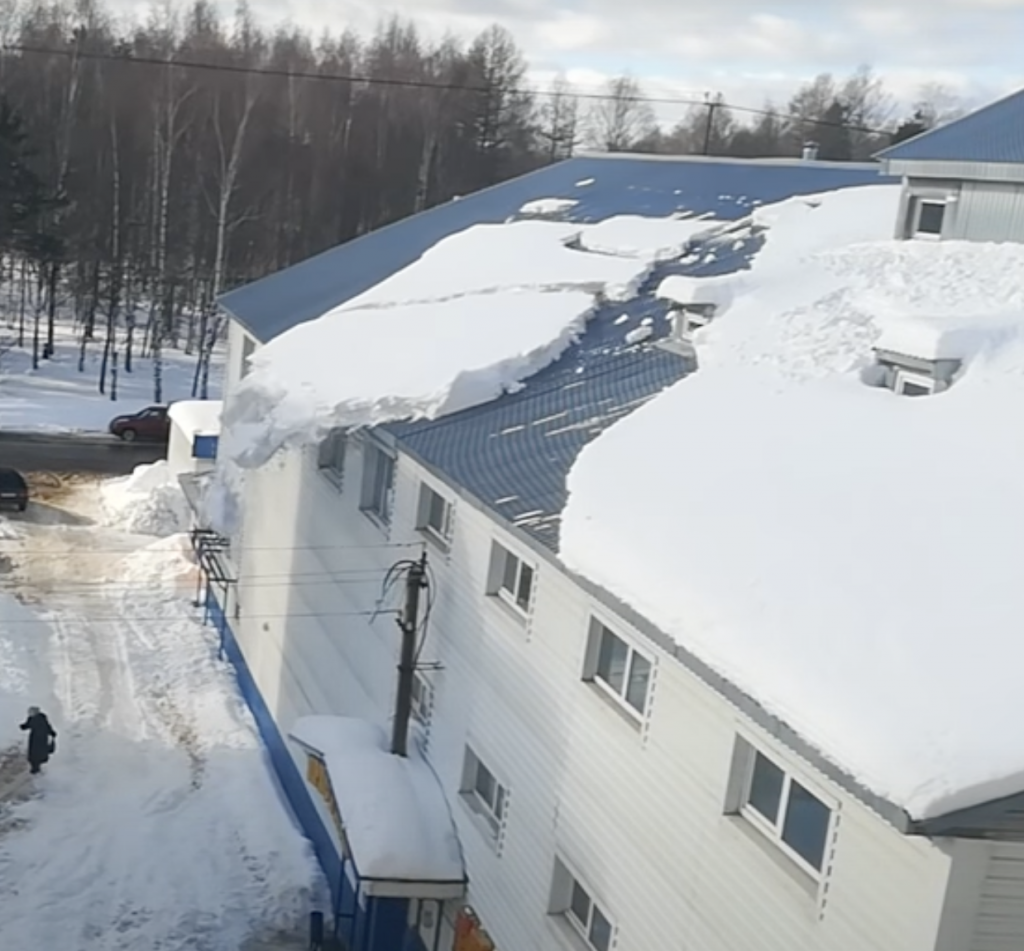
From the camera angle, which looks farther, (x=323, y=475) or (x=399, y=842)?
(x=323, y=475)

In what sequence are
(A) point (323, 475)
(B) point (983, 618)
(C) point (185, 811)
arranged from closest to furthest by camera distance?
(B) point (983, 618) < (C) point (185, 811) < (A) point (323, 475)

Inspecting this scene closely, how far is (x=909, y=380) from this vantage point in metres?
10.1

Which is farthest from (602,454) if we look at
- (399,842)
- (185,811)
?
(185,811)

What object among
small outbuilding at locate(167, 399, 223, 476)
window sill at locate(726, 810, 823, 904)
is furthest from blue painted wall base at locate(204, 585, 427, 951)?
small outbuilding at locate(167, 399, 223, 476)

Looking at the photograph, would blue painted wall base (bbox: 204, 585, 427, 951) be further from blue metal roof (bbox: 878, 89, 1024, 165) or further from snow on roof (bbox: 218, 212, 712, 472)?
blue metal roof (bbox: 878, 89, 1024, 165)

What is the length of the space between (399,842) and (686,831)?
149 inches

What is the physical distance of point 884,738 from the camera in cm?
590

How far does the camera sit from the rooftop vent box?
9781mm

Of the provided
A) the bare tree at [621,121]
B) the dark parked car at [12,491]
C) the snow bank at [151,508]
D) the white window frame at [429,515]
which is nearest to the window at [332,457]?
the white window frame at [429,515]

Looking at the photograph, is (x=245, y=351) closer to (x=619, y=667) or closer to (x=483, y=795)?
(x=483, y=795)

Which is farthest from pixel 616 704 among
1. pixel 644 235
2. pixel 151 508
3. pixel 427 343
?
pixel 151 508

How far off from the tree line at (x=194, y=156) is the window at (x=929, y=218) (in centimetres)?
2272

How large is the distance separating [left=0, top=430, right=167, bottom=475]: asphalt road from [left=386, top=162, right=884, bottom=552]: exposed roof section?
829 inches

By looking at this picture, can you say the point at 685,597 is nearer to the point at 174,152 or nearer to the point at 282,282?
the point at 282,282
